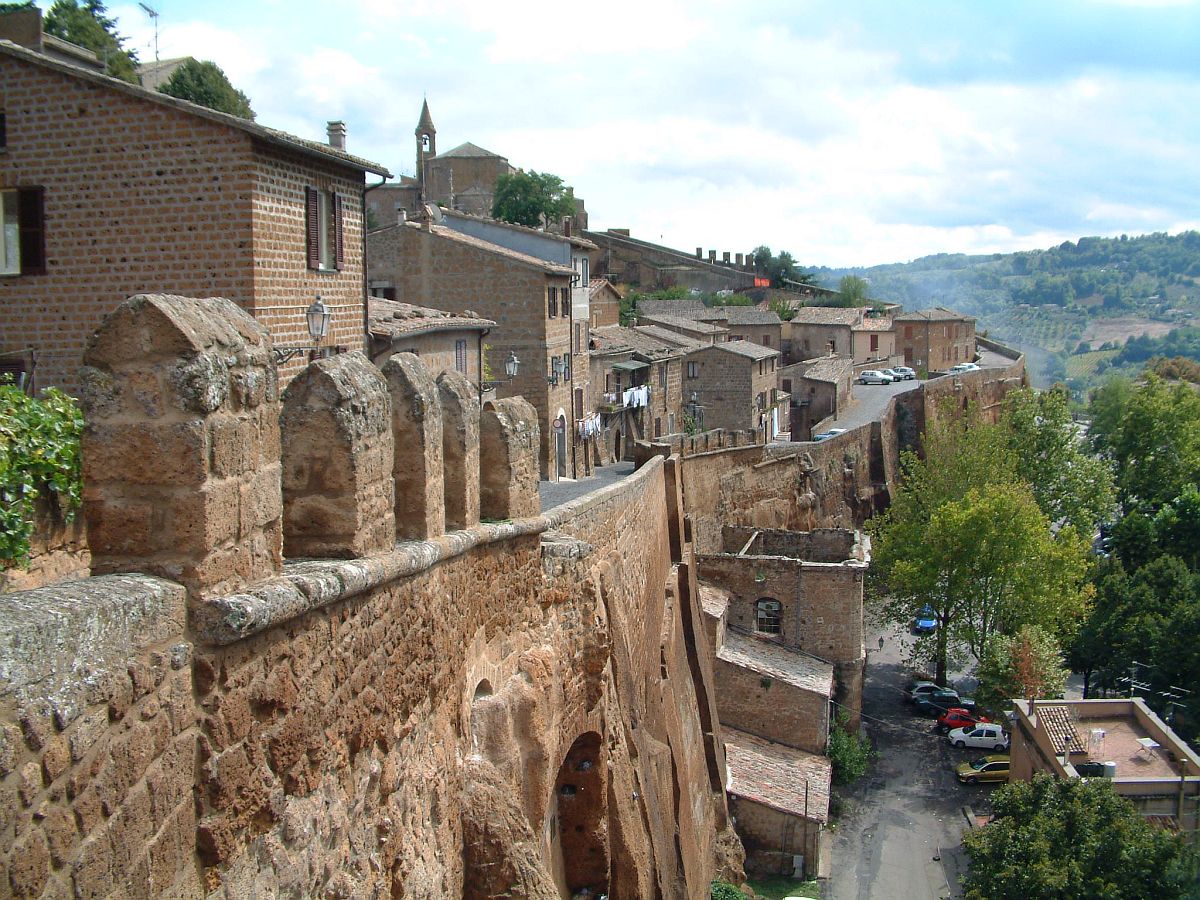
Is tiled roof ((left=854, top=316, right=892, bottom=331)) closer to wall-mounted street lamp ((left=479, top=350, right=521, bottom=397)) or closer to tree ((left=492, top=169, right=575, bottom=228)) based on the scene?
tree ((left=492, top=169, right=575, bottom=228))

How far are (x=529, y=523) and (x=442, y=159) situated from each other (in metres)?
76.6

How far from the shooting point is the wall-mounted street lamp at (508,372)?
31.1m

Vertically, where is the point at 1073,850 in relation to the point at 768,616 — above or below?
below

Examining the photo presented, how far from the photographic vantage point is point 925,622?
4522cm

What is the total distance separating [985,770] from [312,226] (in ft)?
77.7

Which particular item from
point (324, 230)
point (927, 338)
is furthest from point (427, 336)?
point (927, 338)

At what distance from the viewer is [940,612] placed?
37.8 metres

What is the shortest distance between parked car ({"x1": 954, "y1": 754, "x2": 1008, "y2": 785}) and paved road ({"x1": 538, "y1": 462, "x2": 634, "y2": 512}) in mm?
12502

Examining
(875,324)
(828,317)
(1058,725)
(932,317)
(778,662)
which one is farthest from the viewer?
(932,317)

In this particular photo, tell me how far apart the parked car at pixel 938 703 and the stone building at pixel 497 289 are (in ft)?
44.3

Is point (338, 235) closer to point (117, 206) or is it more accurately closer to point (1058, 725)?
point (117, 206)

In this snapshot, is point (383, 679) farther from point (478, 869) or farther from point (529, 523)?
point (529, 523)

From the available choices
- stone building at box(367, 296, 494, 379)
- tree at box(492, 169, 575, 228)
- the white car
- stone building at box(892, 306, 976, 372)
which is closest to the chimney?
stone building at box(367, 296, 494, 379)

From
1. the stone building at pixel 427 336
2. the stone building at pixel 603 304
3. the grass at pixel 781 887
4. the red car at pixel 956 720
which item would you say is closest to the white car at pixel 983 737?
the red car at pixel 956 720
